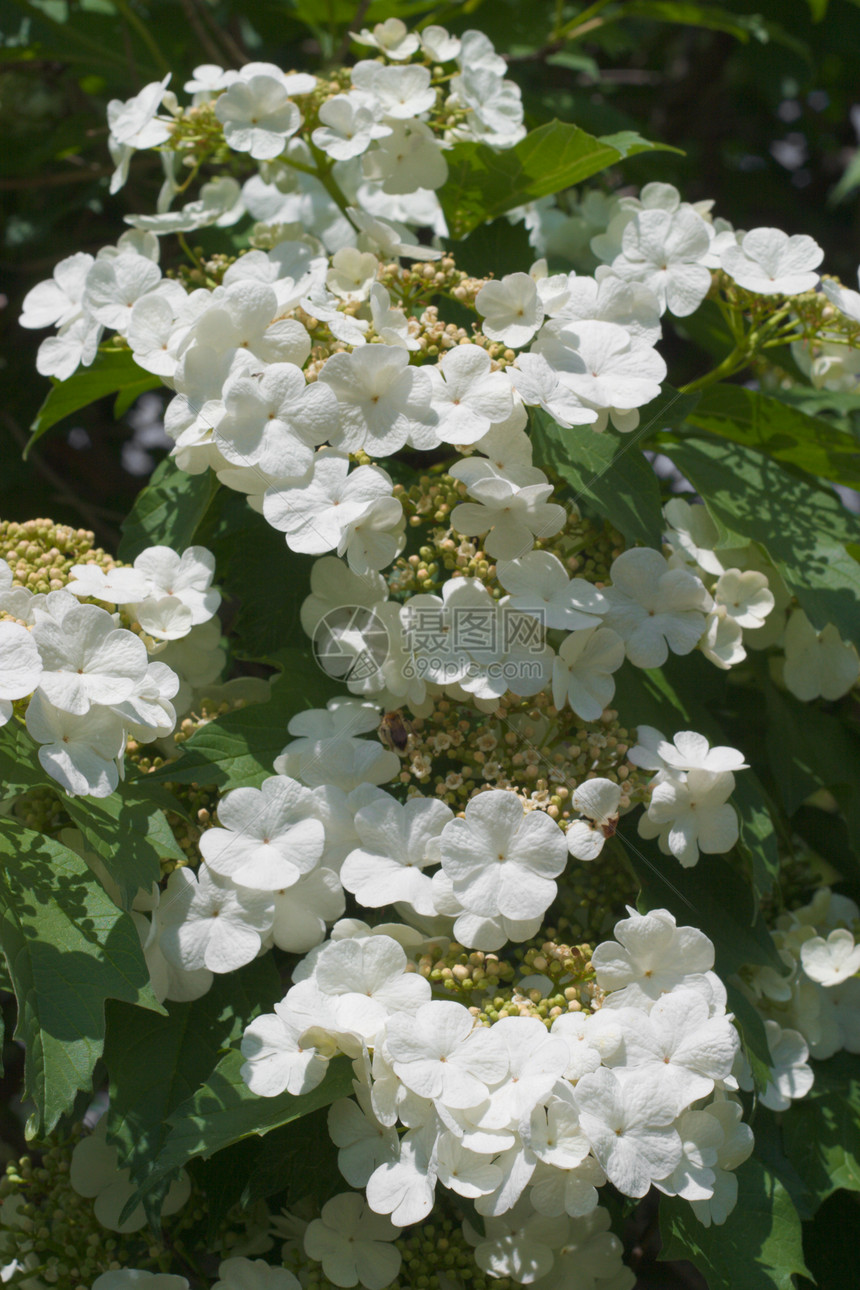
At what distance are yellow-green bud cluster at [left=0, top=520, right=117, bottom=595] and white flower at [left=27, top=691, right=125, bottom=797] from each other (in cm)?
20

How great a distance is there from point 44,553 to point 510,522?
589mm

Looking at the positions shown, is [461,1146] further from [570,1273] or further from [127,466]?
[127,466]

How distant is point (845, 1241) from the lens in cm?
145

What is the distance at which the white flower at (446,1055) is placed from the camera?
3.28 ft

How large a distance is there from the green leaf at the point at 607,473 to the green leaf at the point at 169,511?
0.46 meters

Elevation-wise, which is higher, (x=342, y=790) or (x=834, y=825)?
(x=342, y=790)

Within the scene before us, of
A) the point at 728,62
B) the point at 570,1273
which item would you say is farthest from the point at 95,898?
the point at 728,62

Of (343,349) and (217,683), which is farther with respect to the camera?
(217,683)

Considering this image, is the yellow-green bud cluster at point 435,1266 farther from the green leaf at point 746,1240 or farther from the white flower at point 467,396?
the white flower at point 467,396

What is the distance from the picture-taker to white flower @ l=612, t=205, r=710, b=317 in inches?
58.0

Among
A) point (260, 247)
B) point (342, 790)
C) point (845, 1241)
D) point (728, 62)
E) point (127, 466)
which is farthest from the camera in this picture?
point (728, 62)

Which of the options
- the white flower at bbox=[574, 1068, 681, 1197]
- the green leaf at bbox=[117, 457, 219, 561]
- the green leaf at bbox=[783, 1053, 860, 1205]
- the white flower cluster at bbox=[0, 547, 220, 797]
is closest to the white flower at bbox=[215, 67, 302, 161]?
the green leaf at bbox=[117, 457, 219, 561]

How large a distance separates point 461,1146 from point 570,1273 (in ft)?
1.17

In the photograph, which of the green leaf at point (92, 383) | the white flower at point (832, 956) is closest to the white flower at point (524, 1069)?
the white flower at point (832, 956)
